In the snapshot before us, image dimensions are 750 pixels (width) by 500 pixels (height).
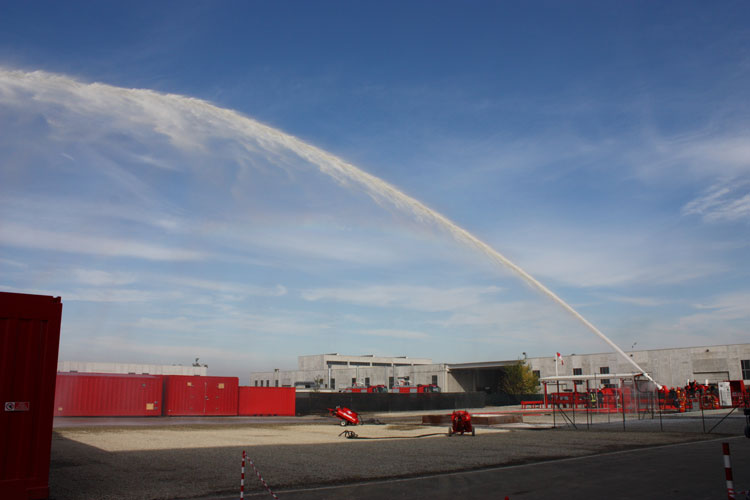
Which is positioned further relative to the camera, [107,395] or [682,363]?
[682,363]

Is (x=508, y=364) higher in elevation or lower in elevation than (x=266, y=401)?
higher

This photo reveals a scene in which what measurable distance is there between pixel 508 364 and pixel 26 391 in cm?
9279

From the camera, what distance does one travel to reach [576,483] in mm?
15508

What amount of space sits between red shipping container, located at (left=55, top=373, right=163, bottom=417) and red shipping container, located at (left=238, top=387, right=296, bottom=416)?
26.2 ft

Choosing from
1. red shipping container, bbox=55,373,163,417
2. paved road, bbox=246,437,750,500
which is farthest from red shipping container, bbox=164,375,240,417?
paved road, bbox=246,437,750,500

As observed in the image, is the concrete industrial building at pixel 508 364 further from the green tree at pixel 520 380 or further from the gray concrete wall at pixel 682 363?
the green tree at pixel 520 380

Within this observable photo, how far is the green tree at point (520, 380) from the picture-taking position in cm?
9406

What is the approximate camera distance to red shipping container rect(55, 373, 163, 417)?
46594 millimetres

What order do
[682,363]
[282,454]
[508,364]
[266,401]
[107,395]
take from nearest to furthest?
[282,454], [107,395], [266,401], [682,363], [508,364]

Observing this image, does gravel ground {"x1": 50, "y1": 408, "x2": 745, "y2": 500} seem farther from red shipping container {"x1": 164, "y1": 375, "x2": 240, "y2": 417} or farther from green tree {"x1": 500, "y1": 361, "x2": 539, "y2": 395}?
green tree {"x1": 500, "y1": 361, "x2": 539, "y2": 395}

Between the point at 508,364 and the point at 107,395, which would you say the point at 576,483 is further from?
the point at 508,364

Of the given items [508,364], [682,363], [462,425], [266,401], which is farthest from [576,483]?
[508,364]

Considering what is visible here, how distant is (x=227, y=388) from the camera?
54.7 metres

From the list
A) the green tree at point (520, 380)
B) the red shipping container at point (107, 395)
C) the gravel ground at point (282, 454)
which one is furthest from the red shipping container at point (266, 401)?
the green tree at point (520, 380)
